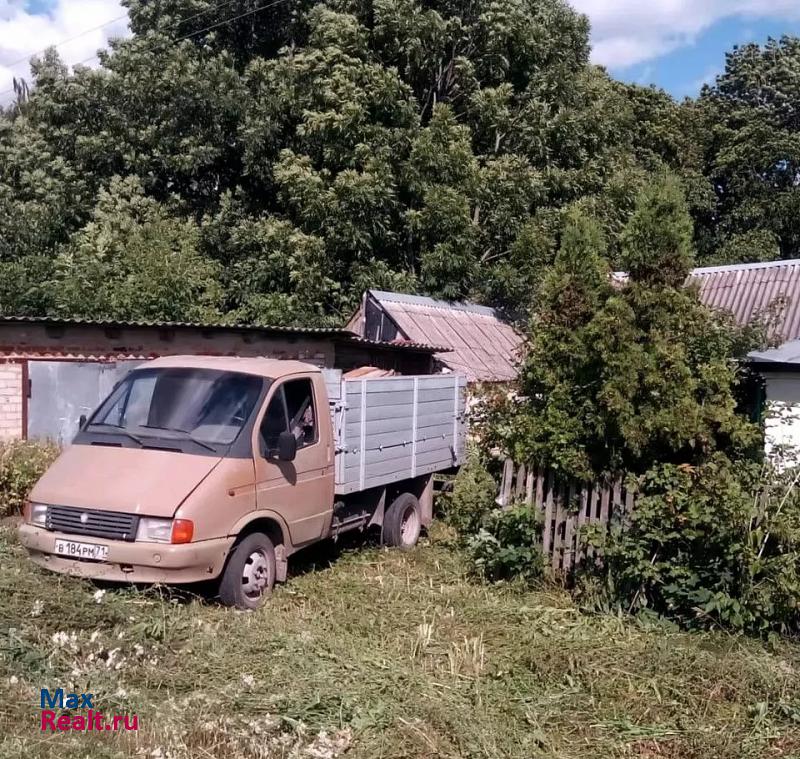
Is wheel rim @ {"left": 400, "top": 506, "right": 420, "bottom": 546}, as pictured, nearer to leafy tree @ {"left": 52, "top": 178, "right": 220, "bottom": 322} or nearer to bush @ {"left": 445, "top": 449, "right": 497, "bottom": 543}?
bush @ {"left": 445, "top": 449, "right": 497, "bottom": 543}

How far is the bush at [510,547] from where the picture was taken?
7203mm

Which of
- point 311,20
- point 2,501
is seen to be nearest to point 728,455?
point 2,501

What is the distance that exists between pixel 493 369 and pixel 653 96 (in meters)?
16.9

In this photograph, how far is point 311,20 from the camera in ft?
65.6

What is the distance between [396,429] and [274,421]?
199 cm

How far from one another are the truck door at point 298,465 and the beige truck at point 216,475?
0.04 ft

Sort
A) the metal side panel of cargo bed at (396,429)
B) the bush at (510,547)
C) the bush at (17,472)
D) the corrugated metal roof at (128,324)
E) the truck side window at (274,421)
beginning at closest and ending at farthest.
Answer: the truck side window at (274,421) < the bush at (510,547) < the metal side panel of cargo bed at (396,429) < the bush at (17,472) < the corrugated metal roof at (128,324)

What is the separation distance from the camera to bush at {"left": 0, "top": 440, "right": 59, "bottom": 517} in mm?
8531

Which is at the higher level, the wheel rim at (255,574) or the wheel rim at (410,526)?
the wheel rim at (255,574)

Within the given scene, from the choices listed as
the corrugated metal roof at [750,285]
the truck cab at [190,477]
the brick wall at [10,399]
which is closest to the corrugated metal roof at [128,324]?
the brick wall at [10,399]

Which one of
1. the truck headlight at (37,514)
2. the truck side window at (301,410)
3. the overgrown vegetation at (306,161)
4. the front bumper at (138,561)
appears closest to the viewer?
the front bumper at (138,561)

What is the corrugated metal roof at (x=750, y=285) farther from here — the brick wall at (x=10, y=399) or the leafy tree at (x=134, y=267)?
the brick wall at (x=10, y=399)

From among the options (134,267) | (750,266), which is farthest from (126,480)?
(750,266)

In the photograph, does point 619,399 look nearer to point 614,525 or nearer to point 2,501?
point 614,525
